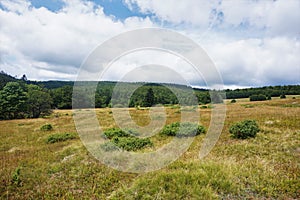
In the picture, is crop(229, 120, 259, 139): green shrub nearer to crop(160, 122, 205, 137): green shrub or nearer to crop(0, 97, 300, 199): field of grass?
crop(0, 97, 300, 199): field of grass

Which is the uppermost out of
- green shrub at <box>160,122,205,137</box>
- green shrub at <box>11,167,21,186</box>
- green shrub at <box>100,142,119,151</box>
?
green shrub at <box>160,122,205,137</box>

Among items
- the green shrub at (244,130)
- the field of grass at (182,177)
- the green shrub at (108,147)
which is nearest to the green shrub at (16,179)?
the field of grass at (182,177)

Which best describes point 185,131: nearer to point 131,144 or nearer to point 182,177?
point 131,144

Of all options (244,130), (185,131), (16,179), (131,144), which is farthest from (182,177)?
(185,131)

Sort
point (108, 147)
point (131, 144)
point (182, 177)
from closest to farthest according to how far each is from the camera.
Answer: point (182, 177), point (108, 147), point (131, 144)

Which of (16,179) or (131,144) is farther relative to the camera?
(131,144)

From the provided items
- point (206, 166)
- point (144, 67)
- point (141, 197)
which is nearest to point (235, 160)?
point (206, 166)

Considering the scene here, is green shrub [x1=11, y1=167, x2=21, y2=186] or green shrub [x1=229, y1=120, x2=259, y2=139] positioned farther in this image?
green shrub [x1=229, y1=120, x2=259, y2=139]

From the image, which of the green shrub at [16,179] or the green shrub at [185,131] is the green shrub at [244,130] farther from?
the green shrub at [16,179]

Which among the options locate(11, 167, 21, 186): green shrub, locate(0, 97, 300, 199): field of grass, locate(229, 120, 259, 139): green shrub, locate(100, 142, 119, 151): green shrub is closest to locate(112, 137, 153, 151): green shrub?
locate(100, 142, 119, 151): green shrub

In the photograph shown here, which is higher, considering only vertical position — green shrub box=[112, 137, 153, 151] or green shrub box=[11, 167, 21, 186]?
green shrub box=[112, 137, 153, 151]

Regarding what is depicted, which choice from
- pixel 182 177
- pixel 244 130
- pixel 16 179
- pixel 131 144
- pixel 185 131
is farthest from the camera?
pixel 185 131

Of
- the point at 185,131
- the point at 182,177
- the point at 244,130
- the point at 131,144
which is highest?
the point at 244,130

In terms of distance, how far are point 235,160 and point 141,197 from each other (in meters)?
4.20
